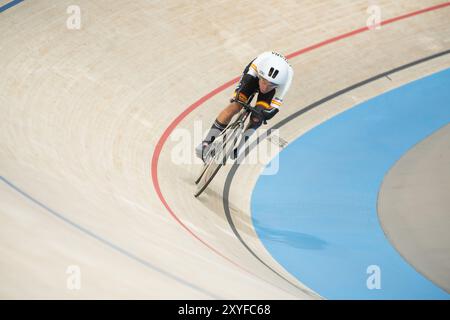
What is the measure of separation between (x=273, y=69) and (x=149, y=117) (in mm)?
1644

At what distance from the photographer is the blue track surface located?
471 cm

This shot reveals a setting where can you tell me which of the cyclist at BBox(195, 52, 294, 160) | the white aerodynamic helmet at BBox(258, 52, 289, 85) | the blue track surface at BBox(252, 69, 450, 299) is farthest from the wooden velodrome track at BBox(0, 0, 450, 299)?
the white aerodynamic helmet at BBox(258, 52, 289, 85)

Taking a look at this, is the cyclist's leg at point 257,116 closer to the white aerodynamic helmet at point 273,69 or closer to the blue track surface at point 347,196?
the white aerodynamic helmet at point 273,69

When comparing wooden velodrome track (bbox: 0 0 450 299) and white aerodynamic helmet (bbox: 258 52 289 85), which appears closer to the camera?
wooden velodrome track (bbox: 0 0 450 299)

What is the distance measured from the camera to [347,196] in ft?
19.3

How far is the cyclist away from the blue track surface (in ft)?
2.95

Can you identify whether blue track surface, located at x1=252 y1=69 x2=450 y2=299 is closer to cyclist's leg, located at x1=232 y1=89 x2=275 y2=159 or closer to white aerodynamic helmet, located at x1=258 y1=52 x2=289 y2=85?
cyclist's leg, located at x1=232 y1=89 x2=275 y2=159

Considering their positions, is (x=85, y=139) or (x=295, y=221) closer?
(x=85, y=139)

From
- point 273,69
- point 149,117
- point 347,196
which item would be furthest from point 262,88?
point 347,196

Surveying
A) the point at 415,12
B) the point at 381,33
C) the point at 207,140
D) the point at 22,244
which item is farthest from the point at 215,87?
the point at 22,244

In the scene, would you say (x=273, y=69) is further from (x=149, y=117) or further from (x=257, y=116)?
(x=149, y=117)
